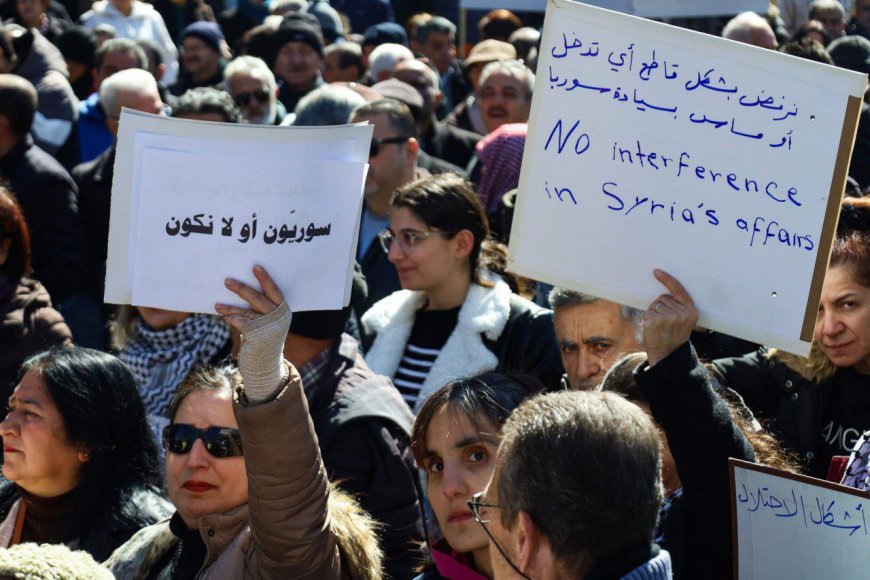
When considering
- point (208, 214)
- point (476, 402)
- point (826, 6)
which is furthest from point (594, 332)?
point (826, 6)

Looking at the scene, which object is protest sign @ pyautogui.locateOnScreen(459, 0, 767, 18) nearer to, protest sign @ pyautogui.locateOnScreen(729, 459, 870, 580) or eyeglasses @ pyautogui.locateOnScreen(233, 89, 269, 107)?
eyeglasses @ pyautogui.locateOnScreen(233, 89, 269, 107)

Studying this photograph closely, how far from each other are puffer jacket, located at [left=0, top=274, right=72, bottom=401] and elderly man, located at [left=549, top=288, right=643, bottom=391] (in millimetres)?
2065

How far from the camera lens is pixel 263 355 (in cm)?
295

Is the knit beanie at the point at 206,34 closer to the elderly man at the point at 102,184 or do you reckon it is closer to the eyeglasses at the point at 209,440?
the elderly man at the point at 102,184

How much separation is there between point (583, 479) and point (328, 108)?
530 cm

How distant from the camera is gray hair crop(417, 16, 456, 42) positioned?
11578mm

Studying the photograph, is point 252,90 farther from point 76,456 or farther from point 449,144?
point 76,456

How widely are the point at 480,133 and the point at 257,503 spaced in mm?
6428

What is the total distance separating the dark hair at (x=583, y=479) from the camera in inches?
86.0

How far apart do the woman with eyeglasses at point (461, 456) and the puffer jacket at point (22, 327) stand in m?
2.43

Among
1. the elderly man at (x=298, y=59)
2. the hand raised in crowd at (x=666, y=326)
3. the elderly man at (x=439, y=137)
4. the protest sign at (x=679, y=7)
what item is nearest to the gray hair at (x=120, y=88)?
the elderly man at (x=439, y=137)

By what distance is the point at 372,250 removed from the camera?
6.18 meters

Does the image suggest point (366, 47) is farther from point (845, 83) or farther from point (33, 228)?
point (845, 83)

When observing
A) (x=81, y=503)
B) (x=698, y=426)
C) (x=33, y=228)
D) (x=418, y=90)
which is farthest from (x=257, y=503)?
(x=418, y=90)
